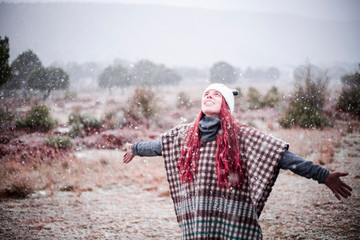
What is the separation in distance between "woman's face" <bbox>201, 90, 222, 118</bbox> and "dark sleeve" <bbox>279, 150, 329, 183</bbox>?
0.62 meters

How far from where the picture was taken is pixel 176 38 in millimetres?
83125

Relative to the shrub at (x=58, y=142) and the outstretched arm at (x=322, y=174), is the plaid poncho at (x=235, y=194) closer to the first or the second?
the outstretched arm at (x=322, y=174)

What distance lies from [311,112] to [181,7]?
5877 inches

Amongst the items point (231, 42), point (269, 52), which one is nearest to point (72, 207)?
point (269, 52)

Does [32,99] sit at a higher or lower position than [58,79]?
lower

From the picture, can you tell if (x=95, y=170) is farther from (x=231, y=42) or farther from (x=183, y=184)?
(x=231, y=42)

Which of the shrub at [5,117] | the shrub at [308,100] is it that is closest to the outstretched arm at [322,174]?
the shrub at [308,100]

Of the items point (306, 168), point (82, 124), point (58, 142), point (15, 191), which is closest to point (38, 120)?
point (82, 124)

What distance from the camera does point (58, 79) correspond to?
8.97 meters

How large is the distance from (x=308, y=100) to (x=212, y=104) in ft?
28.2

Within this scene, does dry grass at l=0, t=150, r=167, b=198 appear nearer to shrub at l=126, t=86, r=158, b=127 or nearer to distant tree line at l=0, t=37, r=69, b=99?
distant tree line at l=0, t=37, r=69, b=99

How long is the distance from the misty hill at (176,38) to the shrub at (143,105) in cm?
384

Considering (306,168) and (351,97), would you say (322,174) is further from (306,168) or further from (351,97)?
(351,97)

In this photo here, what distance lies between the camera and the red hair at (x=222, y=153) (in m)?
1.70
